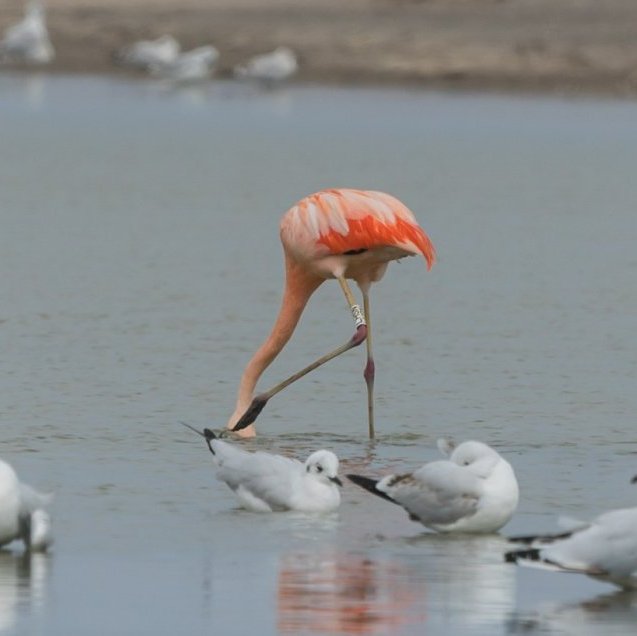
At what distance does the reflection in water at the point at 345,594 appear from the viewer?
23.7 ft

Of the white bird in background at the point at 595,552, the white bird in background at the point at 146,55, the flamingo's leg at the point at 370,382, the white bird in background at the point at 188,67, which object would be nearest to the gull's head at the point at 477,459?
the white bird in background at the point at 595,552

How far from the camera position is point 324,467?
877cm

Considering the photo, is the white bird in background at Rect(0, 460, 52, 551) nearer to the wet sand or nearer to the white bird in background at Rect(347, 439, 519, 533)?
the white bird in background at Rect(347, 439, 519, 533)

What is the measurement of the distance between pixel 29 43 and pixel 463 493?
26343mm

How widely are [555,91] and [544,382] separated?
19527 mm

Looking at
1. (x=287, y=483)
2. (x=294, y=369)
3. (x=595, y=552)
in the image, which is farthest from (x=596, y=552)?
(x=294, y=369)

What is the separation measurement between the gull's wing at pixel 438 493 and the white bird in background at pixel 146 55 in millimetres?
25494

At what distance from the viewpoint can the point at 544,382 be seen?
12.2 metres

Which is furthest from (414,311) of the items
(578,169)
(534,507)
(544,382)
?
(578,169)

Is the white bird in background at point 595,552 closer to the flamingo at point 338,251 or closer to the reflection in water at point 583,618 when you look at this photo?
the reflection in water at point 583,618

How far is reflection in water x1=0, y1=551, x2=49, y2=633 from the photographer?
7.28m

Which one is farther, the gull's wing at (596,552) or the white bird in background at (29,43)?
the white bird in background at (29,43)

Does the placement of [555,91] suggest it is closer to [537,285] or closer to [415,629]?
[537,285]

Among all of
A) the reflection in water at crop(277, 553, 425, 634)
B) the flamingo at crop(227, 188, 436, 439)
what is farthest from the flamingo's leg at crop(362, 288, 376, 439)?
the reflection in water at crop(277, 553, 425, 634)
